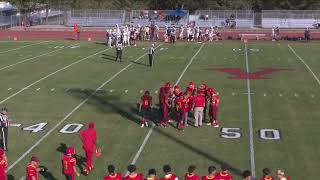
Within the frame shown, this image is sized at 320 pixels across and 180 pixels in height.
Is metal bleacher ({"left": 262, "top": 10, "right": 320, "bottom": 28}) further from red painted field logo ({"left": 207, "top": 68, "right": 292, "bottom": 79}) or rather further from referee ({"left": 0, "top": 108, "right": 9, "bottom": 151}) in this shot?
referee ({"left": 0, "top": 108, "right": 9, "bottom": 151})

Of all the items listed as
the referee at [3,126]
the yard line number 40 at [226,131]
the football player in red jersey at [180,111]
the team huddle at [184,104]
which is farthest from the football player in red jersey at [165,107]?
the referee at [3,126]

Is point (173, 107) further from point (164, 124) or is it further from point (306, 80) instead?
point (306, 80)

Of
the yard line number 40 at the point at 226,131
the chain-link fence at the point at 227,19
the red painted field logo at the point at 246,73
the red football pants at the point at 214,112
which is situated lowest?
the yard line number 40 at the point at 226,131

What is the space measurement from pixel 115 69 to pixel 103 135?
11.4m

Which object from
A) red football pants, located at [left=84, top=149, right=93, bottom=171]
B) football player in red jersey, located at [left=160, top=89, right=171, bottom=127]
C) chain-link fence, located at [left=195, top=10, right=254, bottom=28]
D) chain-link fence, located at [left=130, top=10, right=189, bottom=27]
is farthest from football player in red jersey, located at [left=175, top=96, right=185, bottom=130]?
chain-link fence, located at [left=130, top=10, right=189, bottom=27]

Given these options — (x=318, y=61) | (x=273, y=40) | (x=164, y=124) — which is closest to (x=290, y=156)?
(x=164, y=124)

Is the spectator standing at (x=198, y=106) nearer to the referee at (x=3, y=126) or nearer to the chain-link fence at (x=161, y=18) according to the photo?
the referee at (x=3, y=126)

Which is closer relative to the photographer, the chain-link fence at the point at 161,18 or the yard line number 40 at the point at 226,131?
the yard line number 40 at the point at 226,131

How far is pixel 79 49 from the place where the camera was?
119ft

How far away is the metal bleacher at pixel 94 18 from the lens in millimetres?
56688

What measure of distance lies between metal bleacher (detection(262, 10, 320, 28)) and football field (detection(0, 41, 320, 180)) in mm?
20536

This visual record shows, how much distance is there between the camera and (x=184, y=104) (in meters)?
16.6

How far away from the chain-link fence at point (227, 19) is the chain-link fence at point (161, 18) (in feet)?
5.01

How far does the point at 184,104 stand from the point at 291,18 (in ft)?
132
